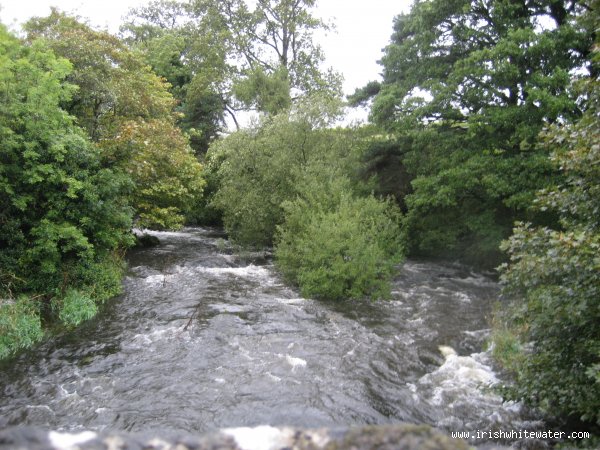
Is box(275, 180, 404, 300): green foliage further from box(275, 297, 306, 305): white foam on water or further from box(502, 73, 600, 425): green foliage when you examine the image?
box(502, 73, 600, 425): green foliage

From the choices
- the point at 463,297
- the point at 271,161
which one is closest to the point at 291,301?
the point at 463,297

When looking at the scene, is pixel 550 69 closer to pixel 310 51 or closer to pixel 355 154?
pixel 355 154

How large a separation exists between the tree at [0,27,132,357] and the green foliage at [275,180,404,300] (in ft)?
20.6

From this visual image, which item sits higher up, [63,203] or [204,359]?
[63,203]

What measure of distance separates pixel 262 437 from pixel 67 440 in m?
0.90

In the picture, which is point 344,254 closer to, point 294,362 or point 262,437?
point 294,362

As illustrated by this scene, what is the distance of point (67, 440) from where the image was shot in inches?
81.1

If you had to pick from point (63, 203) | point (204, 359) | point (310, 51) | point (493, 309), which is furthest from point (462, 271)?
point (310, 51)

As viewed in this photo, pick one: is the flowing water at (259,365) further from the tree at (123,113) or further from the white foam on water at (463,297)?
the tree at (123,113)

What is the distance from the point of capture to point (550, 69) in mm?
16109

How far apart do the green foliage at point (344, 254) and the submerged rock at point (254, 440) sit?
12.1 meters

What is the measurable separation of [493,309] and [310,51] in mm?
28534

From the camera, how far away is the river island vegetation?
6.68 metres

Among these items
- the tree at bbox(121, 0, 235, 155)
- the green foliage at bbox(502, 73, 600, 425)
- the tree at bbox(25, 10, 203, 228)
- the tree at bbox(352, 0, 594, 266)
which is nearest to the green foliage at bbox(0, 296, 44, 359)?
the tree at bbox(25, 10, 203, 228)
